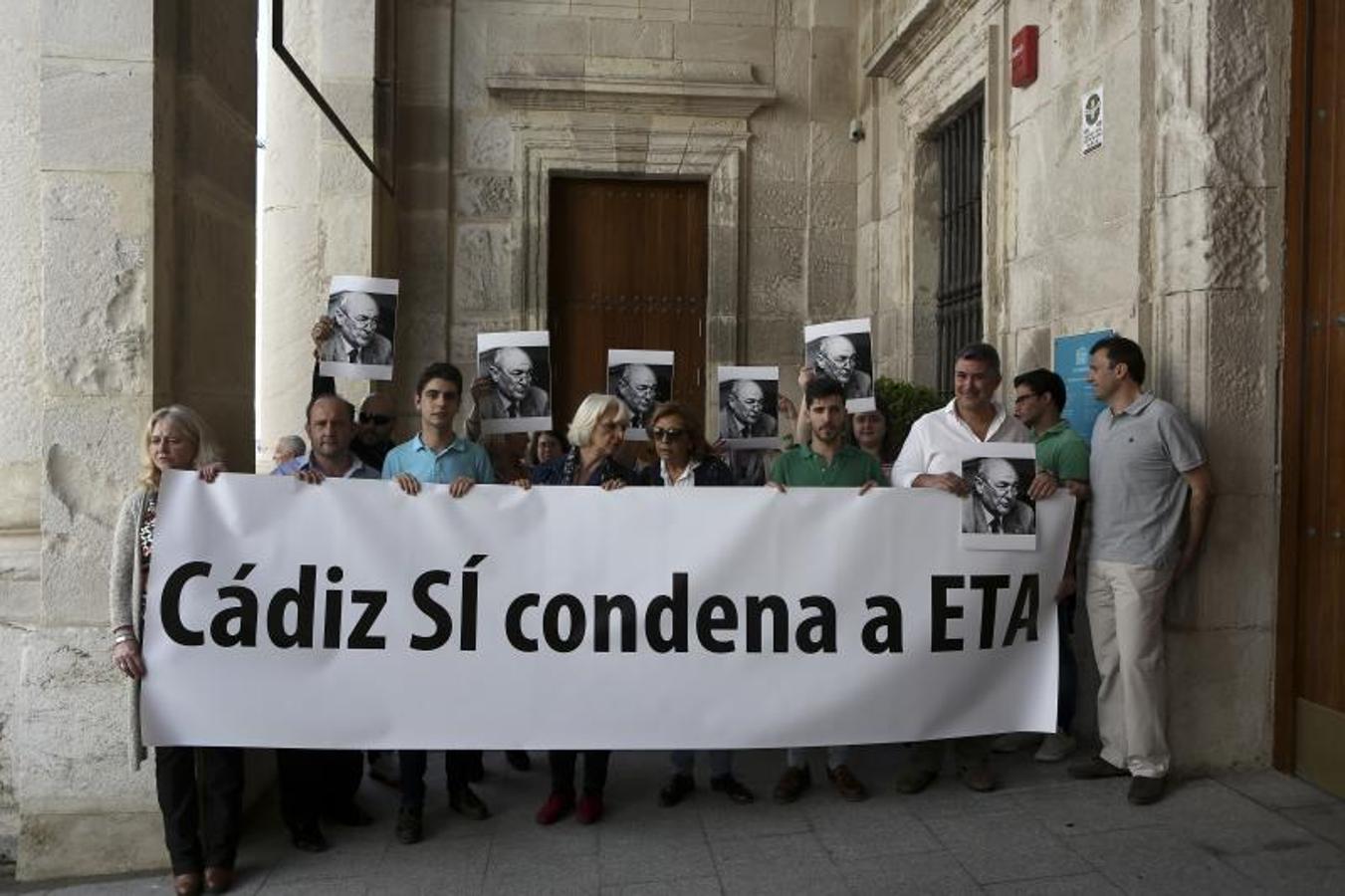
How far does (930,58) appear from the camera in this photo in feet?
23.4

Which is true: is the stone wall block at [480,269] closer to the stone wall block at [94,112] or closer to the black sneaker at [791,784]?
the stone wall block at [94,112]

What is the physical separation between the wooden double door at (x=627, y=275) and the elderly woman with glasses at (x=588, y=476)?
4275 mm

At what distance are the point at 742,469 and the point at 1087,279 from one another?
1.91m

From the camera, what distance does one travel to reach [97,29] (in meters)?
3.59

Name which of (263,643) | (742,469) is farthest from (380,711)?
(742,469)

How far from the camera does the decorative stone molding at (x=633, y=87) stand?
8016 mm

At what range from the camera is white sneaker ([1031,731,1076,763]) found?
4.62 meters

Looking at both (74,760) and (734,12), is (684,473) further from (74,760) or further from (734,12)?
(734,12)

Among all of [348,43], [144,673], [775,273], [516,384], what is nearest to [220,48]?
[516,384]

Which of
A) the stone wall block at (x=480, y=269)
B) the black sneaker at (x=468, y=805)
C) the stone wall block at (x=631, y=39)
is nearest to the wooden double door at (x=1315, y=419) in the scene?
the black sneaker at (x=468, y=805)

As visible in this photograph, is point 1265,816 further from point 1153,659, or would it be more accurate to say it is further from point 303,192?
point 303,192

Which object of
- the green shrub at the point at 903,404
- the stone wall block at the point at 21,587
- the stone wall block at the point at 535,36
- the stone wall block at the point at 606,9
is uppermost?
the stone wall block at the point at 606,9

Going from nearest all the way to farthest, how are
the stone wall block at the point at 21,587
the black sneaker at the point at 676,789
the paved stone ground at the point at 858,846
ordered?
the paved stone ground at the point at 858,846, the stone wall block at the point at 21,587, the black sneaker at the point at 676,789

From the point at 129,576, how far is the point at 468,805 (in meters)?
1.51
